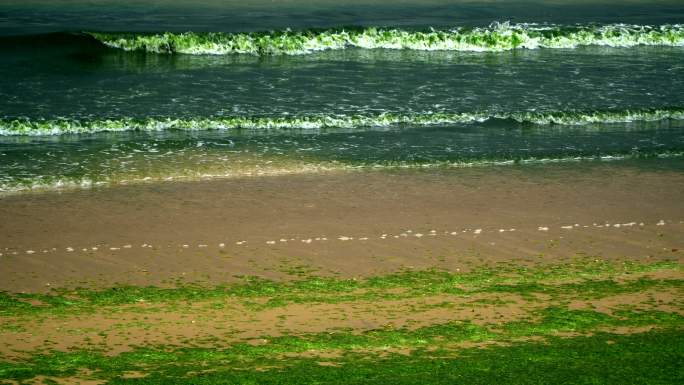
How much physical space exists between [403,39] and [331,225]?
1300cm

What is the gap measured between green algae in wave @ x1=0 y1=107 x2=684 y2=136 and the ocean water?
0.03m

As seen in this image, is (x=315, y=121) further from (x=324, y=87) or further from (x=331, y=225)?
(x=331, y=225)

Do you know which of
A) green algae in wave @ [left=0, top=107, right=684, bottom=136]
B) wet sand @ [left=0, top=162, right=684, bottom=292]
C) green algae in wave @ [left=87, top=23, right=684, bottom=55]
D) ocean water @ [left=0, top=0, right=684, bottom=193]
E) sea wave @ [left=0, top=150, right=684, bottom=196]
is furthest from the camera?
green algae in wave @ [left=87, top=23, right=684, bottom=55]

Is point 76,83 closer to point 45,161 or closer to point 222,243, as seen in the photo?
point 45,161

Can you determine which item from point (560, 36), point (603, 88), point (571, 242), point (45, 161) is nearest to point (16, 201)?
point (45, 161)

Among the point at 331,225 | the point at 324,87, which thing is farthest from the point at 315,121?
the point at 331,225

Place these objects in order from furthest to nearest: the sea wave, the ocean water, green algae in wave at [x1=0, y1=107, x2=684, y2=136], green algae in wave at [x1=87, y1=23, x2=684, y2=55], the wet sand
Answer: green algae in wave at [x1=87, y1=23, x2=684, y2=55], green algae in wave at [x1=0, y1=107, x2=684, y2=136], the ocean water, the sea wave, the wet sand

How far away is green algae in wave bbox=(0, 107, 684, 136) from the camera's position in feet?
44.4

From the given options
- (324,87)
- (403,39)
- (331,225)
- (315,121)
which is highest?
(403,39)

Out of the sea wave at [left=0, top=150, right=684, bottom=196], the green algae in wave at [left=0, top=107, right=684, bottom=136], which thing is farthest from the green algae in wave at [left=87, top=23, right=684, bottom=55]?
the sea wave at [left=0, top=150, right=684, bottom=196]

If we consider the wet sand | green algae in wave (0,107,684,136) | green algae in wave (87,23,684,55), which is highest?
green algae in wave (87,23,684,55)

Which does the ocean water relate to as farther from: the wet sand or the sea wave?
the wet sand

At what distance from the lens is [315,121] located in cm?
1404

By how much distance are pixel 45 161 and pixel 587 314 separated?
7.14 meters
